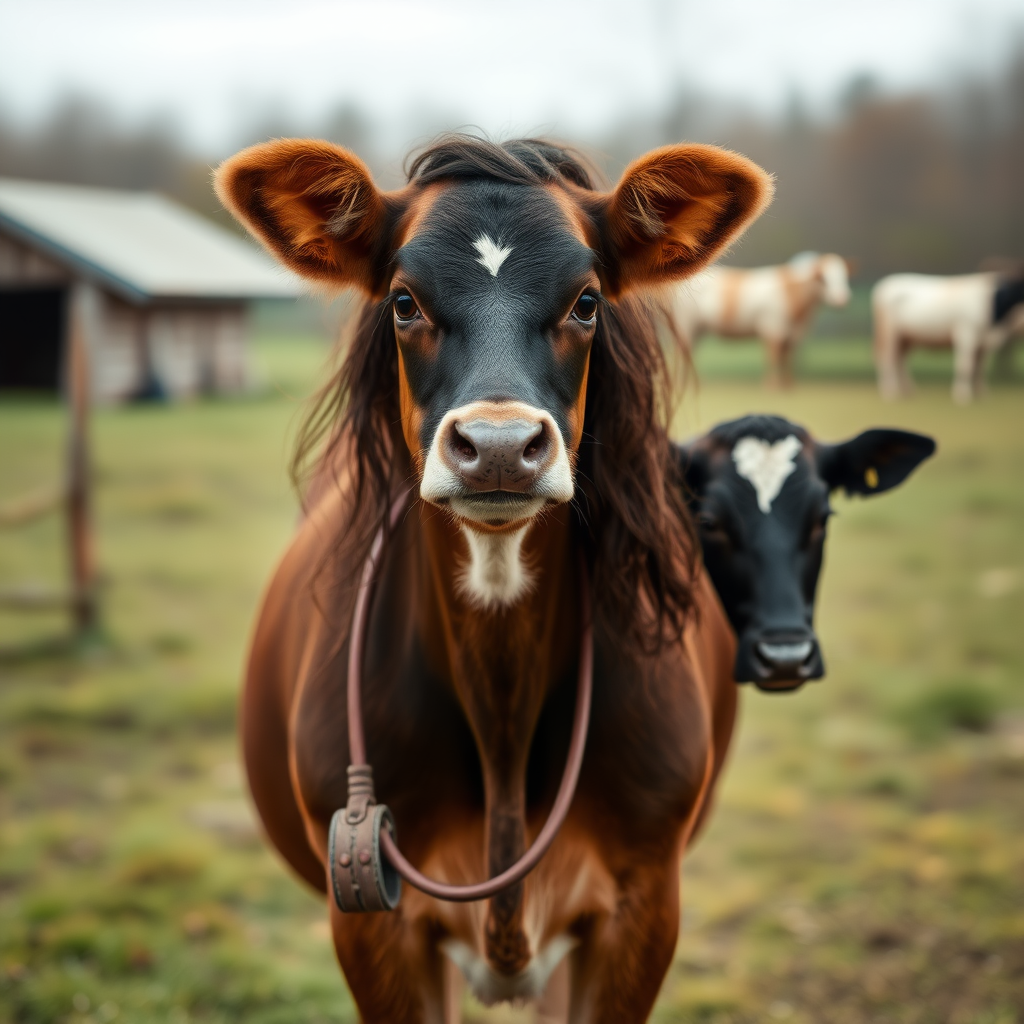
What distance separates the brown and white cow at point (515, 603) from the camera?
6.16 ft

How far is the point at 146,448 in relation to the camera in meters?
12.6

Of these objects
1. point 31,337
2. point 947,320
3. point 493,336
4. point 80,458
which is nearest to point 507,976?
point 493,336

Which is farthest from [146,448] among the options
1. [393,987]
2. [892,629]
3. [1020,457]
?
[393,987]

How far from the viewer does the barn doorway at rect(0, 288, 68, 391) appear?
14430 millimetres

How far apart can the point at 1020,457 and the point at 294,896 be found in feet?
29.1

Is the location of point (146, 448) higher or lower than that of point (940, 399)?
lower

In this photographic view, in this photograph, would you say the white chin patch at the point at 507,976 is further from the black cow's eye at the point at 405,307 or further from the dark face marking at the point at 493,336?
the black cow's eye at the point at 405,307

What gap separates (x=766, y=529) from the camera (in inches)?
93.9

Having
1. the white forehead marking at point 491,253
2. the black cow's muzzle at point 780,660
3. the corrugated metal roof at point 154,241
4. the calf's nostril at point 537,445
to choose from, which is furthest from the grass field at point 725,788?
the corrugated metal roof at point 154,241

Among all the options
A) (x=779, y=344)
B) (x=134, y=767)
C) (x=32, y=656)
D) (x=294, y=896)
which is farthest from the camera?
(x=779, y=344)

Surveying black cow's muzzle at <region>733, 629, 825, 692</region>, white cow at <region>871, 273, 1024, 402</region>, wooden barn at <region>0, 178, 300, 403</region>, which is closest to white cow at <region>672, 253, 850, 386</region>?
white cow at <region>871, 273, 1024, 402</region>

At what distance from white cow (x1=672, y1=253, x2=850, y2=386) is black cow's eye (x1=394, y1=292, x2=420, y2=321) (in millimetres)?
9497

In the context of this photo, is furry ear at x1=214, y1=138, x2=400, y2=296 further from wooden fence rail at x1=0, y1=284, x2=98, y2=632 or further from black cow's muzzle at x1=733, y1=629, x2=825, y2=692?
wooden fence rail at x1=0, y1=284, x2=98, y2=632

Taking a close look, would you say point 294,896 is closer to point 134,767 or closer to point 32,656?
point 134,767
